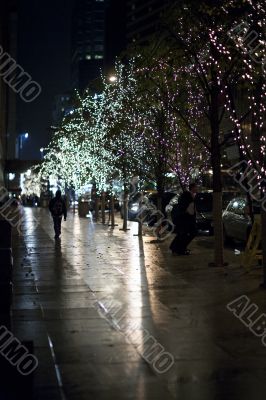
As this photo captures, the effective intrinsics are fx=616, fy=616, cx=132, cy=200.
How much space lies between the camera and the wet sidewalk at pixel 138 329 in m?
5.63

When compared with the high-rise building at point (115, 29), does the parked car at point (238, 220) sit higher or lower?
lower

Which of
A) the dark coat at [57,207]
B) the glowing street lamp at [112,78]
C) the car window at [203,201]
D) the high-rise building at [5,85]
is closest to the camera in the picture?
the dark coat at [57,207]

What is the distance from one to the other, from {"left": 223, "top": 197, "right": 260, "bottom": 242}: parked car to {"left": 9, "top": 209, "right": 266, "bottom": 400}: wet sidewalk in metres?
2.26

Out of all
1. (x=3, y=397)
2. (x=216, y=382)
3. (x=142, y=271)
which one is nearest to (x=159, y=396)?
(x=216, y=382)

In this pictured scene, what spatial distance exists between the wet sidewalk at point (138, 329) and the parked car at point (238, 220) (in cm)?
226

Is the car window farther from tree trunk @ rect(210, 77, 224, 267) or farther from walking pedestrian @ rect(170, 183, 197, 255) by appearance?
tree trunk @ rect(210, 77, 224, 267)

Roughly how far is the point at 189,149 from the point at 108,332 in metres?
13.9

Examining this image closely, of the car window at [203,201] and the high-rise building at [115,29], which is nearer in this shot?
the car window at [203,201]

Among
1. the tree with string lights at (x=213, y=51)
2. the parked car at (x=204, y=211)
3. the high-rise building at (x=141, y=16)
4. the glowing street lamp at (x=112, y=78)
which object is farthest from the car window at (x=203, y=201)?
the high-rise building at (x=141, y=16)

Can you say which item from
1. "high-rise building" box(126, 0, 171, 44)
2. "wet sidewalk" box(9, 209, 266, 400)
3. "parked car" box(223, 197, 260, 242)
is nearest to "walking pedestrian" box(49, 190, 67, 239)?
"parked car" box(223, 197, 260, 242)

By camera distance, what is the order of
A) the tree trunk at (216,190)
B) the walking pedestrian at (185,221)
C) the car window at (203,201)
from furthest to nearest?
the car window at (203,201)
the walking pedestrian at (185,221)
the tree trunk at (216,190)

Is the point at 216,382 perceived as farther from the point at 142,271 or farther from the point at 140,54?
the point at 140,54

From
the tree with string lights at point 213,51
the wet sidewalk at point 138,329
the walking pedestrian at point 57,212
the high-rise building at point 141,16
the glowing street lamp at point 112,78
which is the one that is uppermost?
the high-rise building at point 141,16

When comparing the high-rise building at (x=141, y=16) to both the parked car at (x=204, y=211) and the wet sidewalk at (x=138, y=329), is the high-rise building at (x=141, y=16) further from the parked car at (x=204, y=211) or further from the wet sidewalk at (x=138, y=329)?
the wet sidewalk at (x=138, y=329)
